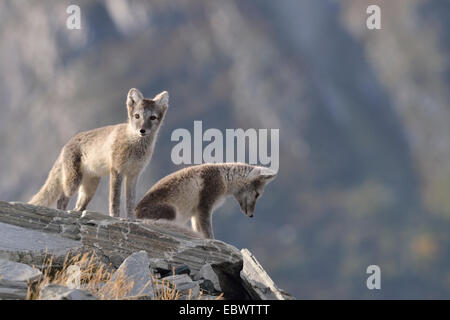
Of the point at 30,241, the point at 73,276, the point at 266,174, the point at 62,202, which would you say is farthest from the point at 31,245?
the point at 266,174

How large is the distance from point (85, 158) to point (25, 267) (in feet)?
19.4

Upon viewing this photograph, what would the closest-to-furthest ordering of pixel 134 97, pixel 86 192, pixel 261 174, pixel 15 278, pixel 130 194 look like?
pixel 15 278
pixel 134 97
pixel 130 194
pixel 86 192
pixel 261 174

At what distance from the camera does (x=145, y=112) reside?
1661 cm

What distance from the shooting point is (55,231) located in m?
14.5

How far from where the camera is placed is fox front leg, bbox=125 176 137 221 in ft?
54.5

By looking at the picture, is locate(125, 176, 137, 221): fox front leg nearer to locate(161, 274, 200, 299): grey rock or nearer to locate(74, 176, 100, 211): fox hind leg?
locate(74, 176, 100, 211): fox hind leg

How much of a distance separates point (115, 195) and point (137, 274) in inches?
186

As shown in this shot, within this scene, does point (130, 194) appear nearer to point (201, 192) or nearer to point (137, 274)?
point (201, 192)

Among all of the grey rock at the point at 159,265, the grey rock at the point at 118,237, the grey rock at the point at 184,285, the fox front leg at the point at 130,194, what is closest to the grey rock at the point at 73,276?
the grey rock at the point at 118,237

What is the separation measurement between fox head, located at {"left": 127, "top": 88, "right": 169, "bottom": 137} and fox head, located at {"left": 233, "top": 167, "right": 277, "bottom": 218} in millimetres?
3359

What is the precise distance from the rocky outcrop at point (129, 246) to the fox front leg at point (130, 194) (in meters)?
1.31

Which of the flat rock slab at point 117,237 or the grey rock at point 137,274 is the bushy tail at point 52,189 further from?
the grey rock at point 137,274
